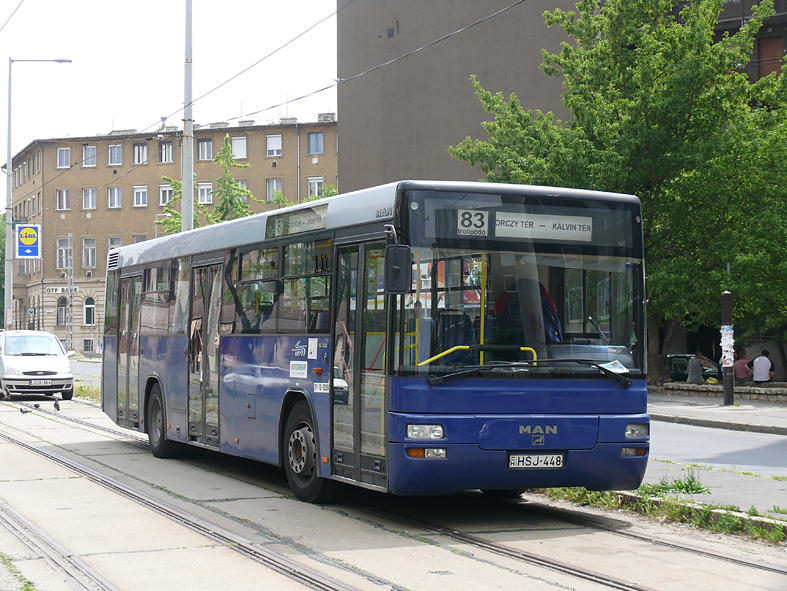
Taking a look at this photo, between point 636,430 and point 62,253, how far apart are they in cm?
7801

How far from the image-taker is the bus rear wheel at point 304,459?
9.81 meters

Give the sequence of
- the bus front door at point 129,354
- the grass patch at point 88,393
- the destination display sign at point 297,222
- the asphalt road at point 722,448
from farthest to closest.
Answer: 1. the grass patch at point 88,393
2. the bus front door at point 129,354
3. the asphalt road at point 722,448
4. the destination display sign at point 297,222

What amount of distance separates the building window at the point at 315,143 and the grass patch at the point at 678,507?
216 feet

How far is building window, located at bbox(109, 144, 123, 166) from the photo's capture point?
80.3m

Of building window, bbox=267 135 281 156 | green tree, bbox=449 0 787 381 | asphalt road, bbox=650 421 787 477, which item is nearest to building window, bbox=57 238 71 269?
building window, bbox=267 135 281 156

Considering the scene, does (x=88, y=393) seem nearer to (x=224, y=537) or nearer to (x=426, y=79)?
(x=224, y=537)

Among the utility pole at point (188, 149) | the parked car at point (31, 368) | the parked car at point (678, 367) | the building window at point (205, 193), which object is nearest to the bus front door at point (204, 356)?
the utility pole at point (188, 149)

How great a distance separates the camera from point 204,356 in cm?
1277

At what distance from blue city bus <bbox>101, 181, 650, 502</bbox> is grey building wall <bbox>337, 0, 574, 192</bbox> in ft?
131

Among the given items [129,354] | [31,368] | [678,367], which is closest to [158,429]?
[129,354]

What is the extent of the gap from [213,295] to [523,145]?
21609 millimetres

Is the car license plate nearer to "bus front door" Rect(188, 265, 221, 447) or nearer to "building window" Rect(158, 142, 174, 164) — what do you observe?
"bus front door" Rect(188, 265, 221, 447)

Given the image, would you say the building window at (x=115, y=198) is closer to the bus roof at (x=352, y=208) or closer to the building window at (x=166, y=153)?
the building window at (x=166, y=153)

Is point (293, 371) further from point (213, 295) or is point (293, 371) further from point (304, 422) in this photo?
point (213, 295)
